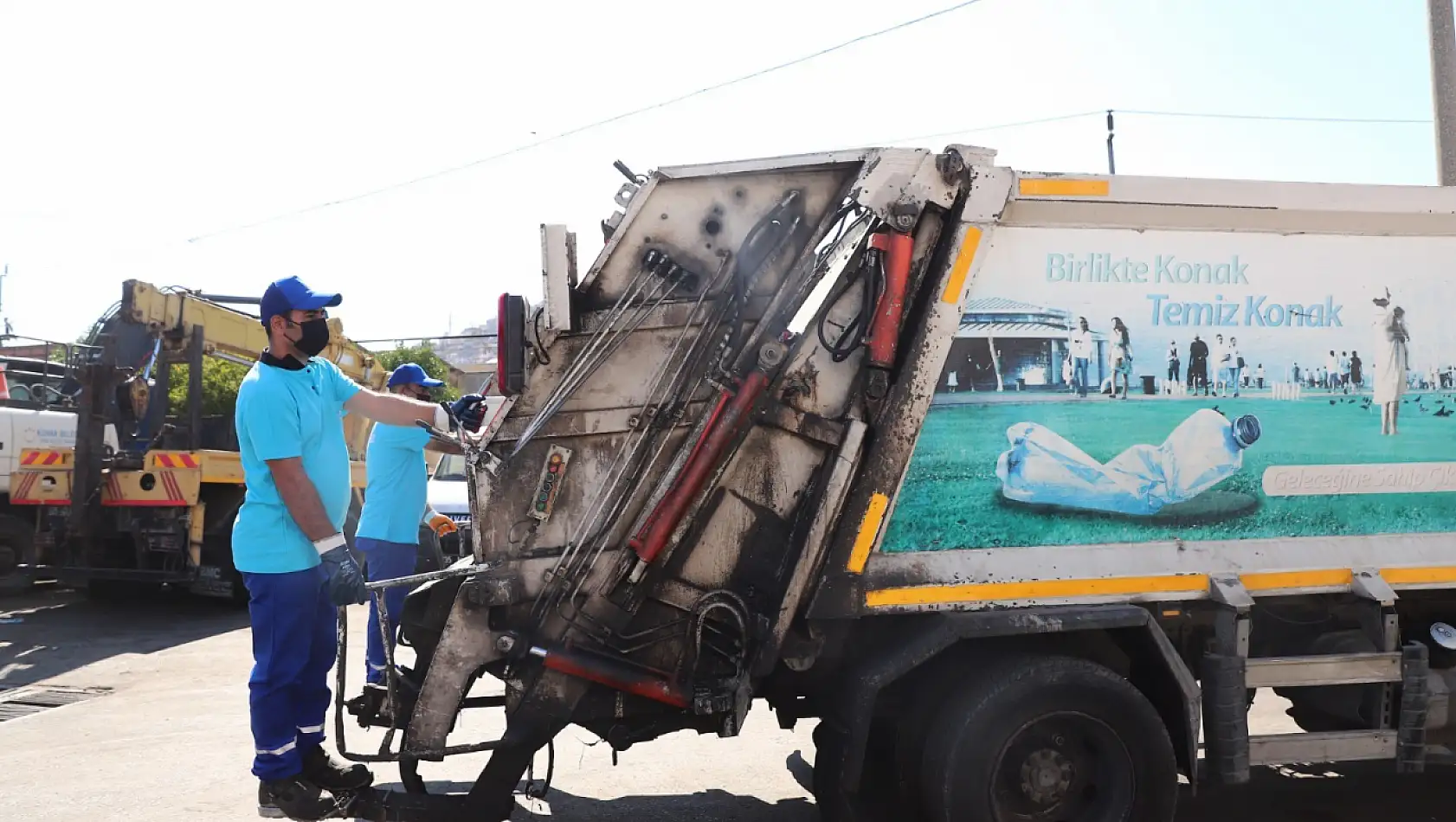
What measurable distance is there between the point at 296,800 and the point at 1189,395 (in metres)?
3.61

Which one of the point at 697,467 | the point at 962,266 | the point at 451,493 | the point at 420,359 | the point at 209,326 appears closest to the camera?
the point at 697,467

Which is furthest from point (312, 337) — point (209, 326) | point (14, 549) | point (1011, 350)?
point (14, 549)

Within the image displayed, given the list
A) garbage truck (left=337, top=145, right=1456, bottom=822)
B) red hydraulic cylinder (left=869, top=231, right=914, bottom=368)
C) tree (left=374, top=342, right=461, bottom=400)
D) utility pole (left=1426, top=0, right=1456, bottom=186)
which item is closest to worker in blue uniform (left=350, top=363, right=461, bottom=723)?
garbage truck (left=337, top=145, right=1456, bottom=822)

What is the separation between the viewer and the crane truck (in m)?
9.77

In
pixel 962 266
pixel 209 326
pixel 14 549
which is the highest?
pixel 209 326

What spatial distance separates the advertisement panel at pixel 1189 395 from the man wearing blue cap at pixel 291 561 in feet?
6.66

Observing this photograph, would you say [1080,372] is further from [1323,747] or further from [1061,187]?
[1323,747]

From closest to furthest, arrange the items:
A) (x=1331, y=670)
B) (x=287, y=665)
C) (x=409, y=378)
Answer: (x=287, y=665) → (x=1331, y=670) → (x=409, y=378)

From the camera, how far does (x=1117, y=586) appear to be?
12.6ft

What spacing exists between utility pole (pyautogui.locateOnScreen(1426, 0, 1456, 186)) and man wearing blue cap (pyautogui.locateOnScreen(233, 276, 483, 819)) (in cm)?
814

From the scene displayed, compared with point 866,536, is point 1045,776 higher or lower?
lower

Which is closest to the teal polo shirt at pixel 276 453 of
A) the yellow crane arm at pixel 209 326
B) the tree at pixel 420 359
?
the yellow crane arm at pixel 209 326

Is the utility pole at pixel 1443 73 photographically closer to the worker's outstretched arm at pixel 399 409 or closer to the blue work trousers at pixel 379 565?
the worker's outstretched arm at pixel 399 409

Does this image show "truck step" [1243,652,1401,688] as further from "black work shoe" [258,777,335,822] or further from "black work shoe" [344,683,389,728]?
"black work shoe" [258,777,335,822]
